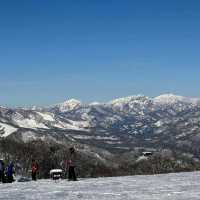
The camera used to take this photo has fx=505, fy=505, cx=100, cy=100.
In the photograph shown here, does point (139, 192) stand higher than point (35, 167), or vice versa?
point (35, 167)

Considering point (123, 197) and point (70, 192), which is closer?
point (123, 197)

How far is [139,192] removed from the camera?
37844mm

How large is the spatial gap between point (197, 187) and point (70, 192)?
1011 cm

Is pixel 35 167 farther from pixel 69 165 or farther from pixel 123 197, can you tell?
pixel 123 197

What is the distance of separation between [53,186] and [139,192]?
10.1m

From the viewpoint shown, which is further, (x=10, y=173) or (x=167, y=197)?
(x=10, y=173)

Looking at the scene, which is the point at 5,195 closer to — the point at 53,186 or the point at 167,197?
the point at 53,186

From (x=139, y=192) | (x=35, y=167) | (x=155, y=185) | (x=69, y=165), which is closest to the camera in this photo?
(x=139, y=192)

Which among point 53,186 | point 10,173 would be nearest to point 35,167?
point 10,173

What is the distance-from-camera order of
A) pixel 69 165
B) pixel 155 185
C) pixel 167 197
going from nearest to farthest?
1. pixel 167 197
2. pixel 155 185
3. pixel 69 165

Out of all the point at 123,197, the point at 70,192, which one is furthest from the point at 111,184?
the point at 123,197

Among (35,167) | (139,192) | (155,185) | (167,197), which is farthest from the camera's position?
(35,167)

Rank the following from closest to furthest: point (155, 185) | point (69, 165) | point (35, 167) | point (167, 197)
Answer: point (167, 197), point (155, 185), point (69, 165), point (35, 167)

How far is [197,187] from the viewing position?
40188mm
